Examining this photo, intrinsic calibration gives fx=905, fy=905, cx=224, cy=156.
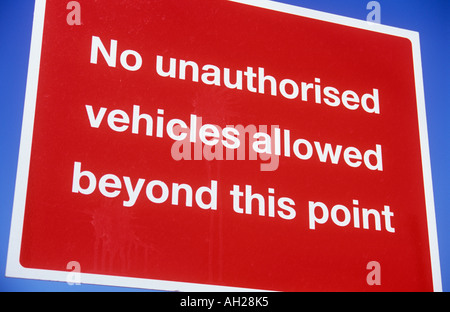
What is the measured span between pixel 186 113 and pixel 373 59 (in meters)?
0.38

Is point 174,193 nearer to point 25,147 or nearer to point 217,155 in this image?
point 217,155

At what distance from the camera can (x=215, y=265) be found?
126 cm

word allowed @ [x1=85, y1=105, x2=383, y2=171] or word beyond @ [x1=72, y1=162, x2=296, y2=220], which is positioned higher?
word allowed @ [x1=85, y1=105, x2=383, y2=171]

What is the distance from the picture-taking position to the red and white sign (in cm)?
124

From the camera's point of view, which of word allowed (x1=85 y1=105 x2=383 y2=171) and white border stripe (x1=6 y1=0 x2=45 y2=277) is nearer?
white border stripe (x1=6 y1=0 x2=45 y2=277)

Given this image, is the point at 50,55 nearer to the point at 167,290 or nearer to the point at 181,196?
the point at 181,196

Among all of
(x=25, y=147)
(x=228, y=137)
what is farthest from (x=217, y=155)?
(x=25, y=147)

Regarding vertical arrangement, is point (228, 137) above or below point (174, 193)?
above

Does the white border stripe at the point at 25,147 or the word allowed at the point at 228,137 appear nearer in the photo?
the white border stripe at the point at 25,147

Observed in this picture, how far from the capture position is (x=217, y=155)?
4.42 ft

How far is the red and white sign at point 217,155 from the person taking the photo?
4.07 ft

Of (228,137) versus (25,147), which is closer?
(25,147)

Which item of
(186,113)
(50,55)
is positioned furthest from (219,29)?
(50,55)

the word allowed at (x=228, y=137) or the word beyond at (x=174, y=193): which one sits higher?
the word allowed at (x=228, y=137)
